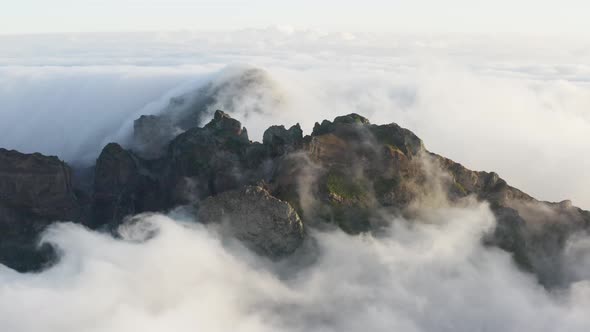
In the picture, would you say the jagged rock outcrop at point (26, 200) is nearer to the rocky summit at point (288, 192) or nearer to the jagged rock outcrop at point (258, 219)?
the rocky summit at point (288, 192)

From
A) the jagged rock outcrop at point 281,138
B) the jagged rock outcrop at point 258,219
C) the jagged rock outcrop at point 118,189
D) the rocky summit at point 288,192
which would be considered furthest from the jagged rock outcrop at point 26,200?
the jagged rock outcrop at point 281,138

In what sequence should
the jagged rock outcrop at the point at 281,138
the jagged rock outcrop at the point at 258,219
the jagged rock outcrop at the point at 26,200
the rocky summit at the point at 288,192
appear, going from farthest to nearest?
the jagged rock outcrop at the point at 26,200 → the jagged rock outcrop at the point at 281,138 → the rocky summit at the point at 288,192 → the jagged rock outcrop at the point at 258,219

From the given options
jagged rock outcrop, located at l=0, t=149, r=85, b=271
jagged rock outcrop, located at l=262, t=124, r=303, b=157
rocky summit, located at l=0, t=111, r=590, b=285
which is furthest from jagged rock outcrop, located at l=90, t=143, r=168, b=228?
jagged rock outcrop, located at l=262, t=124, r=303, b=157

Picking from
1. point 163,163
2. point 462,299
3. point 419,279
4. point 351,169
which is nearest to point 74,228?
point 163,163

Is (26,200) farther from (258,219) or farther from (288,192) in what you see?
(288,192)

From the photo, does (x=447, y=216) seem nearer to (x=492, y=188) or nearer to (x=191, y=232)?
(x=492, y=188)
